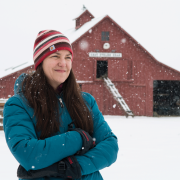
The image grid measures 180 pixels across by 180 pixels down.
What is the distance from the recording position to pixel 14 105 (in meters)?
1.65

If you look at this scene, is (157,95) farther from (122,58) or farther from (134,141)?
(134,141)

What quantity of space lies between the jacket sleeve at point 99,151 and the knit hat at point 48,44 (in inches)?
23.4

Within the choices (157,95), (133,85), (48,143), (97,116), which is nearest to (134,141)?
(97,116)

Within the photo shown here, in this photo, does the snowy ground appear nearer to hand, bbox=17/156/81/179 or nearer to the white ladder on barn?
hand, bbox=17/156/81/179

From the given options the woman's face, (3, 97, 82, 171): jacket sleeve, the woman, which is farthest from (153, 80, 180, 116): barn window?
(3, 97, 82, 171): jacket sleeve

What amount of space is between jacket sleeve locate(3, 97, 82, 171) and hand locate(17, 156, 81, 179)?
4cm

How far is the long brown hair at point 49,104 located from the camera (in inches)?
66.9

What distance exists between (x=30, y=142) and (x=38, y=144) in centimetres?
6

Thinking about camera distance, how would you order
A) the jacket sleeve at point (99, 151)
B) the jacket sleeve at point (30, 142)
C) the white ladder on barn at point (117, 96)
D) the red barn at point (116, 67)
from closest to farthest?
the jacket sleeve at point (30, 142), the jacket sleeve at point (99, 151), the white ladder on barn at point (117, 96), the red barn at point (116, 67)

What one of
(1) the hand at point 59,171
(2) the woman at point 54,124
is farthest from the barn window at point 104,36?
(1) the hand at point 59,171

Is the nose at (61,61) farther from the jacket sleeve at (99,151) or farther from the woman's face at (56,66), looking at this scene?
the jacket sleeve at (99,151)

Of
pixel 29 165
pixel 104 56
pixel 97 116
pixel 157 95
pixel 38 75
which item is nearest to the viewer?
pixel 29 165

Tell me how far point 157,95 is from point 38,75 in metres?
18.9

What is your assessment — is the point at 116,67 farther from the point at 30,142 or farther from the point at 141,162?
the point at 30,142
